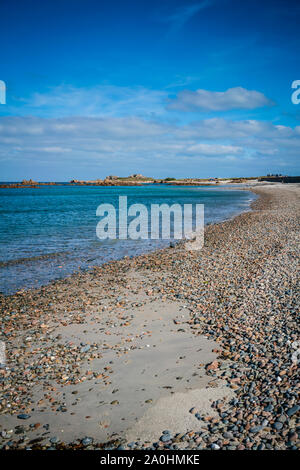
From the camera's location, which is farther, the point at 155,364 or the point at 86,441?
the point at 155,364

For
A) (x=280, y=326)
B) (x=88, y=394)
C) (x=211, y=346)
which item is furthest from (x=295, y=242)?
(x=88, y=394)

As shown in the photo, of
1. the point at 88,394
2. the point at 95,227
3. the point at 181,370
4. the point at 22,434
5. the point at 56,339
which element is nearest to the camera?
the point at 22,434

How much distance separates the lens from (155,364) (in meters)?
5.87

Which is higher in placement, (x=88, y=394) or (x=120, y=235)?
(x=120, y=235)

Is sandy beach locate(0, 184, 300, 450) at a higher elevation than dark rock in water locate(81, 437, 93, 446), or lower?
higher

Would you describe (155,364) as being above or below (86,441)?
above

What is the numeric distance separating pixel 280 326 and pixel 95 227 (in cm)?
2207

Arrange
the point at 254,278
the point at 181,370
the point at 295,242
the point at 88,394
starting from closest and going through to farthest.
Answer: the point at 88,394 < the point at 181,370 < the point at 254,278 < the point at 295,242

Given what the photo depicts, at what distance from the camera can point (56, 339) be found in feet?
22.8

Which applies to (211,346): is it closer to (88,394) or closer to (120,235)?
(88,394)

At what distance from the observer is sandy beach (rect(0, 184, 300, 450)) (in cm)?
413

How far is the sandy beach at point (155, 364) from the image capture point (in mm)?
4129

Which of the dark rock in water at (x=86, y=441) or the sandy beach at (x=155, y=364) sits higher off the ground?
the sandy beach at (x=155, y=364)
